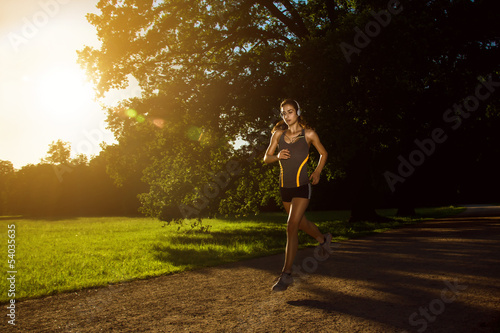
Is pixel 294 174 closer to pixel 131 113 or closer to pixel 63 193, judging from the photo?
pixel 131 113

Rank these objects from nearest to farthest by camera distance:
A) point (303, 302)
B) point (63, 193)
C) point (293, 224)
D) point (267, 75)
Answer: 1. point (303, 302)
2. point (293, 224)
3. point (267, 75)
4. point (63, 193)

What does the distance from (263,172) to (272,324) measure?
44.8 feet

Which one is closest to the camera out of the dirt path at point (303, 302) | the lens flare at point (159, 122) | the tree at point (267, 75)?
the dirt path at point (303, 302)

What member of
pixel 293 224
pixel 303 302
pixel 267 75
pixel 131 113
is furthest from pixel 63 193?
pixel 303 302

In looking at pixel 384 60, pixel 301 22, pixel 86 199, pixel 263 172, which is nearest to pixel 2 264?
pixel 263 172

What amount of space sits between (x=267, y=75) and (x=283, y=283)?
11272 mm

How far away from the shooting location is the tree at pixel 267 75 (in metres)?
11.9

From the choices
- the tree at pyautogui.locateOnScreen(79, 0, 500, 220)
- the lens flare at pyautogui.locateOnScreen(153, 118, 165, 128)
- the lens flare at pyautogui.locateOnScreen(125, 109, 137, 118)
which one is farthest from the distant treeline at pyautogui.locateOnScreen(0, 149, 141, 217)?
the lens flare at pyautogui.locateOnScreen(153, 118, 165, 128)

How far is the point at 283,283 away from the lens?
4.63 metres

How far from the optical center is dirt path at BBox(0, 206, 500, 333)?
343cm

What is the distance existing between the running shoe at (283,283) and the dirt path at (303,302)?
101mm

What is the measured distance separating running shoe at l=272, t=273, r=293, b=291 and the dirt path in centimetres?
10

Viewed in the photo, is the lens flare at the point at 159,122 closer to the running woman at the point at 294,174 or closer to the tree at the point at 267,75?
the tree at the point at 267,75

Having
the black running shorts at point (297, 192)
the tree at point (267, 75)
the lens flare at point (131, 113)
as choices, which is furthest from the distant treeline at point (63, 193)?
the black running shorts at point (297, 192)
